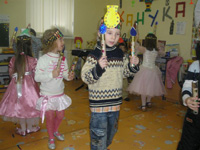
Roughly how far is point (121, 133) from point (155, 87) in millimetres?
1405

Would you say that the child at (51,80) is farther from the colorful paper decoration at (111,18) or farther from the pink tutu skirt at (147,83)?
the pink tutu skirt at (147,83)

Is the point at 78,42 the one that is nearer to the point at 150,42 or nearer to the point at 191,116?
the point at 150,42

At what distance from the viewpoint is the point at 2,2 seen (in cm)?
491

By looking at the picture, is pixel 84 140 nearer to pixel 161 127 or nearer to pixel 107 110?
pixel 107 110

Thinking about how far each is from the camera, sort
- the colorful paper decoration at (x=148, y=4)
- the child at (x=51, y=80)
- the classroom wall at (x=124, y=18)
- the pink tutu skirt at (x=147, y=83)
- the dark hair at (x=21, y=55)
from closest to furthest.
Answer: the child at (x=51, y=80) < the dark hair at (x=21, y=55) < the pink tutu skirt at (x=147, y=83) < the classroom wall at (x=124, y=18) < the colorful paper decoration at (x=148, y=4)

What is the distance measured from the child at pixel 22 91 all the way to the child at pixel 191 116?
1.66 metres

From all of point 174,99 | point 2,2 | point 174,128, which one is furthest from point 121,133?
point 2,2

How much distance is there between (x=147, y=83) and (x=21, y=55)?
2179 millimetres

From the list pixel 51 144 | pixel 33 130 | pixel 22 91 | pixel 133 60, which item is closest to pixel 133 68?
pixel 133 60

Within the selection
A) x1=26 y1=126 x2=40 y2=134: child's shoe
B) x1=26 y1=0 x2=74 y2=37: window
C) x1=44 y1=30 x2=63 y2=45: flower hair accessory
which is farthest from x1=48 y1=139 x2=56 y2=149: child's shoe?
x1=26 y1=0 x2=74 y2=37: window

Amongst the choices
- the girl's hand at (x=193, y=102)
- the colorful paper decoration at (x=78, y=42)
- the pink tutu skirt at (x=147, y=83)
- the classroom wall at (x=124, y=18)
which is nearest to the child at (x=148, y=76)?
the pink tutu skirt at (x=147, y=83)

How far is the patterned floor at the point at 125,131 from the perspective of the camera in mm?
2340

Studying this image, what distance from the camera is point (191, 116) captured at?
1.41m

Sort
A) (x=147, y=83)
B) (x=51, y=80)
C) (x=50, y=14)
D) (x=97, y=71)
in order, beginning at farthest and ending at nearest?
1. (x=50, y=14)
2. (x=147, y=83)
3. (x=51, y=80)
4. (x=97, y=71)
